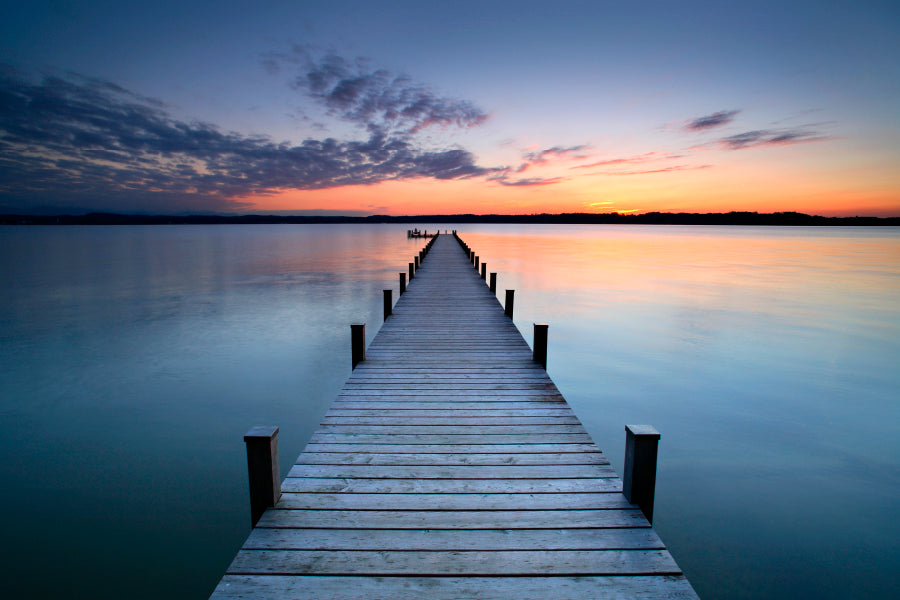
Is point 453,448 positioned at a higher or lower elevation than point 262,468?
lower

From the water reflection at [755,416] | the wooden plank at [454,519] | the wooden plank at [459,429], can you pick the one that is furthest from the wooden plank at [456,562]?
the water reflection at [755,416]

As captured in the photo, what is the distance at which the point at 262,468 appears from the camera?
320cm

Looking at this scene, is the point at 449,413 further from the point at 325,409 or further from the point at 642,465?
Answer: the point at 325,409

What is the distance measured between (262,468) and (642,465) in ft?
9.46

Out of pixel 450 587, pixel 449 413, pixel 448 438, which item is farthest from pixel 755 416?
pixel 450 587

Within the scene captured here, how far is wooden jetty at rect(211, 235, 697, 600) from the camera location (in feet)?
8.79

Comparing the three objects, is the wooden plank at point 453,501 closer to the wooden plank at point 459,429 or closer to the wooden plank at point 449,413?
the wooden plank at point 459,429

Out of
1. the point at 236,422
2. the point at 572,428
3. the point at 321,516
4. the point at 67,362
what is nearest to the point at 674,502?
the point at 572,428

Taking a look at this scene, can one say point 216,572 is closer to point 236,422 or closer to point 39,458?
point 236,422

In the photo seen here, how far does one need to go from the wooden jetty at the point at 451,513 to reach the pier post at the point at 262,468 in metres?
0.10

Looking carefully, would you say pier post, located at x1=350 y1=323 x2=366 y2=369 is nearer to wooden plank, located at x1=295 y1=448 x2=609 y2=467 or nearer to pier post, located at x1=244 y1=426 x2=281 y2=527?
wooden plank, located at x1=295 y1=448 x2=609 y2=467

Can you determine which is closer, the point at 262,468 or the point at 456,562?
the point at 456,562

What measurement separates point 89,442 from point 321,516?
6500mm

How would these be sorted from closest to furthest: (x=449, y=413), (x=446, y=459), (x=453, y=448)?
(x=446, y=459)
(x=453, y=448)
(x=449, y=413)
